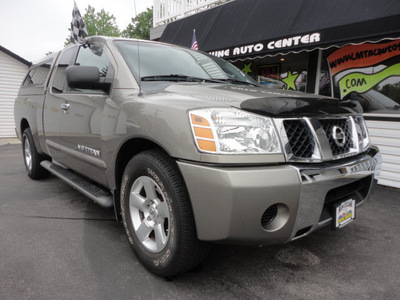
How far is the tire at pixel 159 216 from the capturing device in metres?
1.77

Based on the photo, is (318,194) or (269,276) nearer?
(318,194)

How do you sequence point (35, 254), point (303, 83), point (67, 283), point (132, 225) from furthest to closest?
point (303, 83), point (35, 254), point (132, 225), point (67, 283)

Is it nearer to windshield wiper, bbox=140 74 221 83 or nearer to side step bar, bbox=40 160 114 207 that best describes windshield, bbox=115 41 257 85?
windshield wiper, bbox=140 74 221 83

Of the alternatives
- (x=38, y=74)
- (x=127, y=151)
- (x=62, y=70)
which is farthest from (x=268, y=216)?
(x=38, y=74)

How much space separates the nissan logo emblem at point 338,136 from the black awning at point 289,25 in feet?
8.02

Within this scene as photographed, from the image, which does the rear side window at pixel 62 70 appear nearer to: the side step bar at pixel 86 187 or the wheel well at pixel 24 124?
the side step bar at pixel 86 187

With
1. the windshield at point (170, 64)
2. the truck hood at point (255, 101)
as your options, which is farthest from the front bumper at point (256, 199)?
the windshield at point (170, 64)

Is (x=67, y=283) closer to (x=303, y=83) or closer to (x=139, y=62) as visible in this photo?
(x=139, y=62)

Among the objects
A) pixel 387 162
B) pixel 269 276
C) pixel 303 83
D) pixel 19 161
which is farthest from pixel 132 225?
pixel 19 161

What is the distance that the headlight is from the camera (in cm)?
165

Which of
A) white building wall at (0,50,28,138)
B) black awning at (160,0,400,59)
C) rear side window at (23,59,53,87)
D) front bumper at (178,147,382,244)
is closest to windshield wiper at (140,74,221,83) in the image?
front bumper at (178,147,382,244)

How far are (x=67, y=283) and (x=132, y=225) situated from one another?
1.78 ft

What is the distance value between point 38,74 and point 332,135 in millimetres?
4080

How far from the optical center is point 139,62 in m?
2.50
